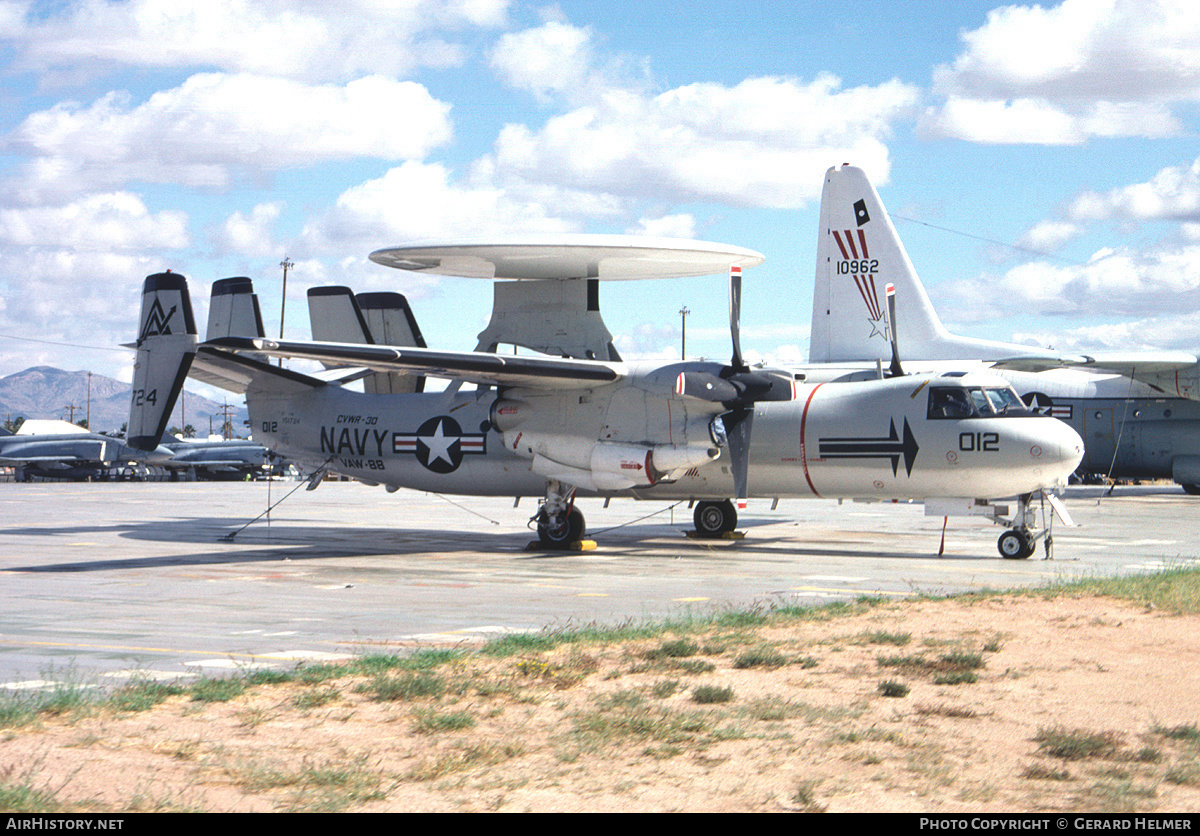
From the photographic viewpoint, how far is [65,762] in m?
6.50

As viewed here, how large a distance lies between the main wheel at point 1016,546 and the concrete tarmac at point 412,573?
0.36 meters

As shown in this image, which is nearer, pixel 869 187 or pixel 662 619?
pixel 662 619

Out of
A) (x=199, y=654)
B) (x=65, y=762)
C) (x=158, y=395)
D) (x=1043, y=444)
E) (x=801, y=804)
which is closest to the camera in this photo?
(x=801, y=804)

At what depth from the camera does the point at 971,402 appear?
20375 millimetres

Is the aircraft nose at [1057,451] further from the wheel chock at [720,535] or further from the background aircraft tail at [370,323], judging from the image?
the background aircraft tail at [370,323]

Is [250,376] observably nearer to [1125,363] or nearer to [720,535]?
[720,535]

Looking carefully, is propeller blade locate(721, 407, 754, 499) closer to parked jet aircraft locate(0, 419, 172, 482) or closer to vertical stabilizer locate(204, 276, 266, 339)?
vertical stabilizer locate(204, 276, 266, 339)

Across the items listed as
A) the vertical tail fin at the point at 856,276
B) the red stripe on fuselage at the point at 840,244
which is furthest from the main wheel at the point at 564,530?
the red stripe on fuselage at the point at 840,244

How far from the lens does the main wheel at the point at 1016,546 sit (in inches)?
787

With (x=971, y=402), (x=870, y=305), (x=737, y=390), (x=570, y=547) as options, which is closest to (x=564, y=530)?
(x=570, y=547)

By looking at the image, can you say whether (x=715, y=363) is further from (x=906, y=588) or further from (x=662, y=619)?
(x=662, y=619)

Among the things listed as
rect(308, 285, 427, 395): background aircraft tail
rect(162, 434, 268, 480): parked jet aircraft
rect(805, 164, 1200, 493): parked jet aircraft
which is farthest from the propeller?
rect(162, 434, 268, 480): parked jet aircraft
